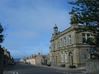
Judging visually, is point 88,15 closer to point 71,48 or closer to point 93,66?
point 93,66

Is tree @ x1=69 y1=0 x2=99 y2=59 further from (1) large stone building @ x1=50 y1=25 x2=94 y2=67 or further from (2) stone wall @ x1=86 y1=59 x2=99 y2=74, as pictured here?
(1) large stone building @ x1=50 y1=25 x2=94 y2=67

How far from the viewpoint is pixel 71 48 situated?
8488cm

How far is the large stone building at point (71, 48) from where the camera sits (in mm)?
81056

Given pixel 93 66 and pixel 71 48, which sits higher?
pixel 71 48

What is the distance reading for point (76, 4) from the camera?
111ft

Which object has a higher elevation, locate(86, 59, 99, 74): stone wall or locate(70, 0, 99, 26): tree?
locate(70, 0, 99, 26): tree

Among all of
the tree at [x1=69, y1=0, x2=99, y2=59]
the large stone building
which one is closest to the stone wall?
the tree at [x1=69, y1=0, x2=99, y2=59]

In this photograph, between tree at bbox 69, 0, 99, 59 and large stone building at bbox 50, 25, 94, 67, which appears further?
large stone building at bbox 50, 25, 94, 67

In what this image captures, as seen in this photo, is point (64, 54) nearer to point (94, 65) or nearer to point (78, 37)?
point (78, 37)

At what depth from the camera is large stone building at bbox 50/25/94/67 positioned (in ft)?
266

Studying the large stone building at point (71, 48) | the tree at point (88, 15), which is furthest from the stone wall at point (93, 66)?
the large stone building at point (71, 48)

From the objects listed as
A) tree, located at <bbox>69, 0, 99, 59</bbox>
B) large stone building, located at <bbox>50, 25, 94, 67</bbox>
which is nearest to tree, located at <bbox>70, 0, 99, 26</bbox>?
tree, located at <bbox>69, 0, 99, 59</bbox>

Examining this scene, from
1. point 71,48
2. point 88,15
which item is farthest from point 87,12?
point 71,48

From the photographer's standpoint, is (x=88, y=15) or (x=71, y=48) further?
(x=71, y=48)
